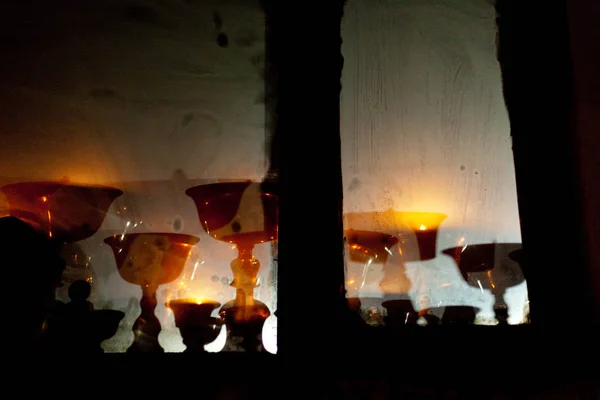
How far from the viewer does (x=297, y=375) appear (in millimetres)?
938

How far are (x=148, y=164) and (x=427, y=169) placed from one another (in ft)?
2.50

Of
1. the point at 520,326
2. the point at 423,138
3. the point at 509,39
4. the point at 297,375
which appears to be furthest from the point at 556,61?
the point at 297,375

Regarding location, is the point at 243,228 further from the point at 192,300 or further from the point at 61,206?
the point at 61,206

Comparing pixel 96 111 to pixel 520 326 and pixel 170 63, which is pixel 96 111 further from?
pixel 520 326

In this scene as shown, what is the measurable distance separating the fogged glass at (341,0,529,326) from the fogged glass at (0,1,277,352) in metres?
0.25

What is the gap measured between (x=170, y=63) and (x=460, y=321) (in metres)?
1.07

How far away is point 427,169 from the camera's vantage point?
4.11ft

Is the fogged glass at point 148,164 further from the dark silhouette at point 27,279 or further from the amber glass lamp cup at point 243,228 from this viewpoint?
the dark silhouette at point 27,279

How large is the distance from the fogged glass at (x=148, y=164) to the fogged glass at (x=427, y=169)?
249mm

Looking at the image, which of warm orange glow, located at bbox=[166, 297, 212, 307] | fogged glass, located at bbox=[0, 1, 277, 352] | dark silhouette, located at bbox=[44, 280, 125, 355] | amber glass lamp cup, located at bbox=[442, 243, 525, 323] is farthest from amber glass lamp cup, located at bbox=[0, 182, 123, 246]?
amber glass lamp cup, located at bbox=[442, 243, 525, 323]

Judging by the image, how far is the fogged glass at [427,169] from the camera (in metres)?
1.16

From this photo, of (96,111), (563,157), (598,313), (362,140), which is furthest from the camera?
(96,111)

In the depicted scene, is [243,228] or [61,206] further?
[61,206]

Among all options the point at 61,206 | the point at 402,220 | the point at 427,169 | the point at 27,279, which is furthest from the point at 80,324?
the point at 427,169
